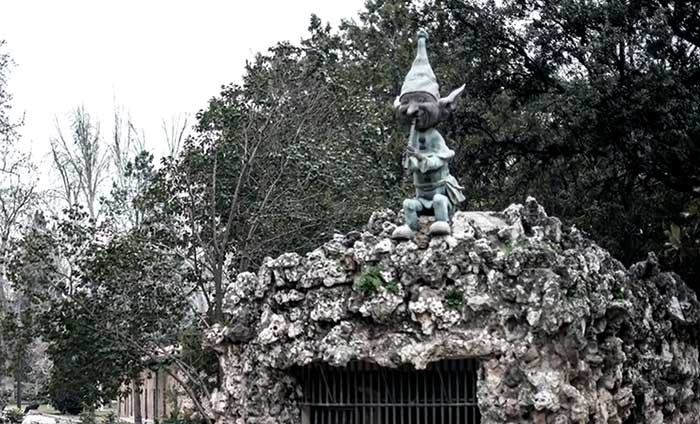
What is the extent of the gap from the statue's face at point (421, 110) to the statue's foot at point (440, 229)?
92cm

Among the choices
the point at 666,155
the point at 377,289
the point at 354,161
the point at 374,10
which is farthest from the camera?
the point at 374,10

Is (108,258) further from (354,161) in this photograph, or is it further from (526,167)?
(526,167)

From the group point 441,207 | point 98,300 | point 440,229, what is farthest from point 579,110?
point 98,300

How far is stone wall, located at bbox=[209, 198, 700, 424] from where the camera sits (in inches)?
296

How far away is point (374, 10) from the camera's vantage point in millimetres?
23078

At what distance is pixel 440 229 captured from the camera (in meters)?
7.94

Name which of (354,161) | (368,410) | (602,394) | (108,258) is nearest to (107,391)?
(108,258)

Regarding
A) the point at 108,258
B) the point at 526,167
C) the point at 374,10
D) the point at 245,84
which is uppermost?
the point at 374,10

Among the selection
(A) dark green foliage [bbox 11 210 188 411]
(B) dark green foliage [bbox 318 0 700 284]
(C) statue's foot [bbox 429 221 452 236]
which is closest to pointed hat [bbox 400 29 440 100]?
(C) statue's foot [bbox 429 221 452 236]

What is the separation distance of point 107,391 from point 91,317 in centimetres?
176

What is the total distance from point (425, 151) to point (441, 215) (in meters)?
0.63

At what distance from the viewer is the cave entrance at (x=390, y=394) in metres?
7.93

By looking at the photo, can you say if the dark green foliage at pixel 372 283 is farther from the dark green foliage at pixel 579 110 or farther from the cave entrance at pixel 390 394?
the dark green foliage at pixel 579 110

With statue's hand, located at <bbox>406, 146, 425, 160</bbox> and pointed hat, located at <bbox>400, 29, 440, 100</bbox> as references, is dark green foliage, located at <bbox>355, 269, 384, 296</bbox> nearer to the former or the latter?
statue's hand, located at <bbox>406, 146, 425, 160</bbox>
